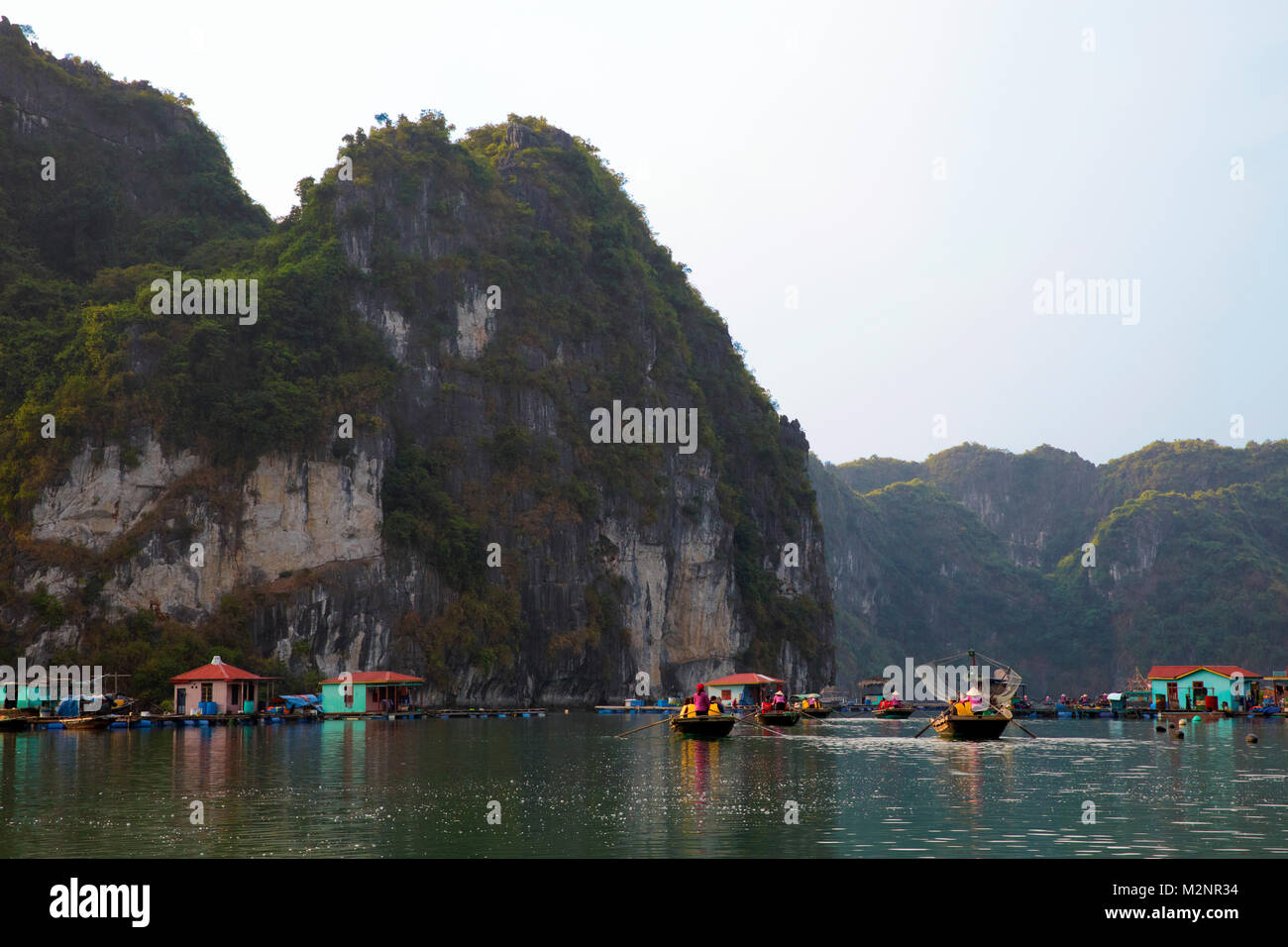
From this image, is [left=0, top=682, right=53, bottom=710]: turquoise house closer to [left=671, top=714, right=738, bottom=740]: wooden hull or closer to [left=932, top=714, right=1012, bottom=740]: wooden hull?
[left=671, top=714, right=738, bottom=740]: wooden hull

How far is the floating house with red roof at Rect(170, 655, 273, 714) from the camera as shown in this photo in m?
65.2

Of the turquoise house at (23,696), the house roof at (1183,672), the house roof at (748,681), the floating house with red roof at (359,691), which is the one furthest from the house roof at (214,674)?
the house roof at (1183,672)

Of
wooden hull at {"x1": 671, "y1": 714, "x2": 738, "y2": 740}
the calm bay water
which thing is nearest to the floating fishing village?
wooden hull at {"x1": 671, "y1": 714, "x2": 738, "y2": 740}

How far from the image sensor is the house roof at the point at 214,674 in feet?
214

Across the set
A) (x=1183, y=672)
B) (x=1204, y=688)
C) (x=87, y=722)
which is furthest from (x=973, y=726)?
(x=87, y=722)

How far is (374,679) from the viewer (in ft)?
244

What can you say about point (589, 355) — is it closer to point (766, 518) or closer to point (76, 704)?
point (766, 518)

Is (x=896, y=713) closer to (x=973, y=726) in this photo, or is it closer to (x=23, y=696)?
(x=973, y=726)

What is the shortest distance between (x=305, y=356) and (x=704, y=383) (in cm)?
5223

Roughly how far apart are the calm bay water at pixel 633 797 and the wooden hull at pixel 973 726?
10.2 ft

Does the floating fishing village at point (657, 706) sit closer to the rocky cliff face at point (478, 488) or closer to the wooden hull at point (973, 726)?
the wooden hull at point (973, 726)

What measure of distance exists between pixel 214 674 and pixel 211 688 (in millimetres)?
1051

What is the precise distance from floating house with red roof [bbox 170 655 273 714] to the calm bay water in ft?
50.8

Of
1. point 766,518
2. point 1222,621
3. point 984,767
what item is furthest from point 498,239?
point 1222,621
